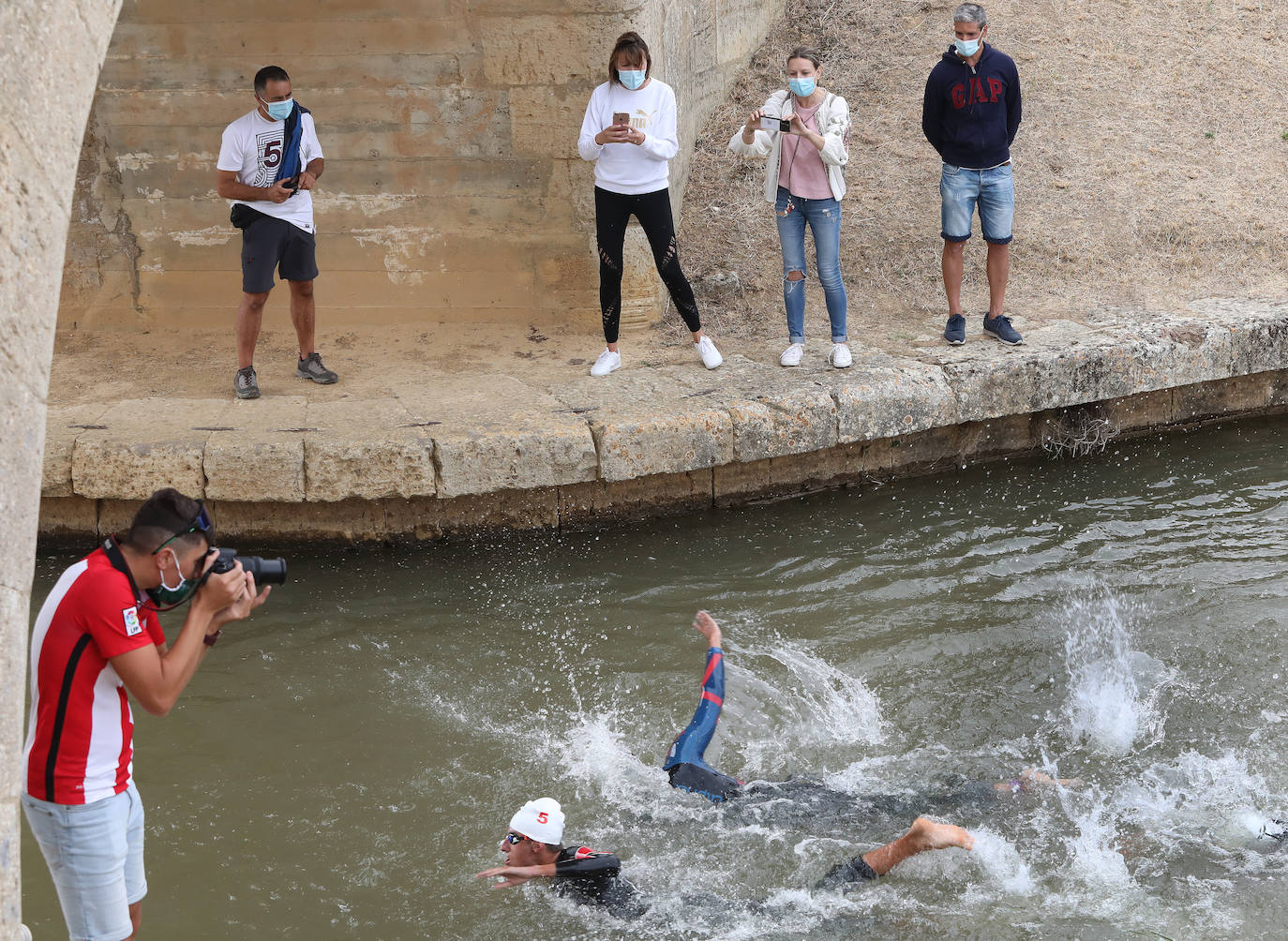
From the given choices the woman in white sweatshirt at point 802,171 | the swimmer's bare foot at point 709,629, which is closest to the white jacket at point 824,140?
the woman in white sweatshirt at point 802,171

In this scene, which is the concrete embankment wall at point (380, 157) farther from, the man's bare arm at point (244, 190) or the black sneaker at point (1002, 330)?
the black sneaker at point (1002, 330)

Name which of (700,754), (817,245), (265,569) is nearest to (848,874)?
(700,754)

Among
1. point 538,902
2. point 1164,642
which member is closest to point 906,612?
point 1164,642

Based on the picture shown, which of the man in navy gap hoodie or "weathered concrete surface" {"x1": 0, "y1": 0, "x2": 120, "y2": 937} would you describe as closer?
"weathered concrete surface" {"x1": 0, "y1": 0, "x2": 120, "y2": 937}

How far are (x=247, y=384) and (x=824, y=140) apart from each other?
3641mm

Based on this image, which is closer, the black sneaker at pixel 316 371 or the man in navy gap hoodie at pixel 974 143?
the man in navy gap hoodie at pixel 974 143

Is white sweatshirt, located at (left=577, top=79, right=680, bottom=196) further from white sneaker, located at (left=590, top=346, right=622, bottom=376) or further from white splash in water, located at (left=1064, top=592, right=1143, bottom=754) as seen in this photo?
white splash in water, located at (left=1064, top=592, right=1143, bottom=754)

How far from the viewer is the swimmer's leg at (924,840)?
12.6ft

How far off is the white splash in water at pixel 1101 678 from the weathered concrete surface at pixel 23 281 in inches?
156

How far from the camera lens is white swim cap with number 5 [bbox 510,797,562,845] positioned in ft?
12.5

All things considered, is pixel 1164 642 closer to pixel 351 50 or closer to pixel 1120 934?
pixel 1120 934

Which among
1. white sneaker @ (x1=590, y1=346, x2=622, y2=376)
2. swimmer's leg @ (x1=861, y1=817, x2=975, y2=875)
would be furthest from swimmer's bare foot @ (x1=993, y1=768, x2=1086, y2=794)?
white sneaker @ (x1=590, y1=346, x2=622, y2=376)

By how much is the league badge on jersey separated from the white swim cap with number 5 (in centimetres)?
141

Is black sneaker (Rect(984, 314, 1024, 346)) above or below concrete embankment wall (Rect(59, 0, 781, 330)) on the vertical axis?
below
